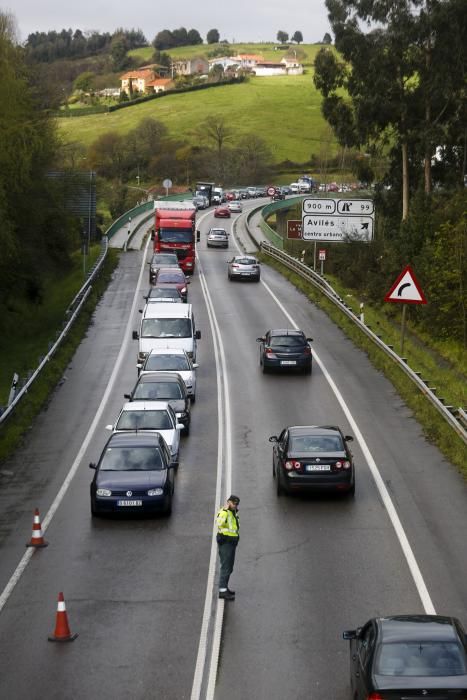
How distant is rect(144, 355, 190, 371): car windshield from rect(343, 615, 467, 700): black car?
20.1m

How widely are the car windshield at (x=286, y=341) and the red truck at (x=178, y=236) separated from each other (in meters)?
26.4

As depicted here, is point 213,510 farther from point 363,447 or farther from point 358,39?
point 358,39

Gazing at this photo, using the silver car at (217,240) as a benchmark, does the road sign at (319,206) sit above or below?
above

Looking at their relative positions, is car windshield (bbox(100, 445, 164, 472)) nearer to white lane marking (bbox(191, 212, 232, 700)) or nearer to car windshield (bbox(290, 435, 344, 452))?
white lane marking (bbox(191, 212, 232, 700))

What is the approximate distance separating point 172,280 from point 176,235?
1126 cm

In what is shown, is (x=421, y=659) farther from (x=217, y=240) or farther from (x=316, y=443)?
(x=217, y=240)

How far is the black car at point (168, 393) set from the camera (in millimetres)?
27406

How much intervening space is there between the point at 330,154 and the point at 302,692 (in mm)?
139027

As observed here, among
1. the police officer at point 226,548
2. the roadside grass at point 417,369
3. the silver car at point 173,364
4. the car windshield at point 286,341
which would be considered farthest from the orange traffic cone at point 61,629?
the car windshield at point 286,341

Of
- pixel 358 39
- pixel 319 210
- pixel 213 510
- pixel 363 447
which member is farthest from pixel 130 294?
pixel 213 510

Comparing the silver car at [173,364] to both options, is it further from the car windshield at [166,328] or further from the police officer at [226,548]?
the police officer at [226,548]

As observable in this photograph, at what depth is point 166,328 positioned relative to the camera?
35.9m

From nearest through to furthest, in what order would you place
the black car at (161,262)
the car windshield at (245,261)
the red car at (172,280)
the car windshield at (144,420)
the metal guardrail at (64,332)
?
the car windshield at (144,420) < the metal guardrail at (64,332) < the red car at (172,280) < the black car at (161,262) < the car windshield at (245,261)

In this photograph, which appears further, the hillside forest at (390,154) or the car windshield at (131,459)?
the hillside forest at (390,154)
